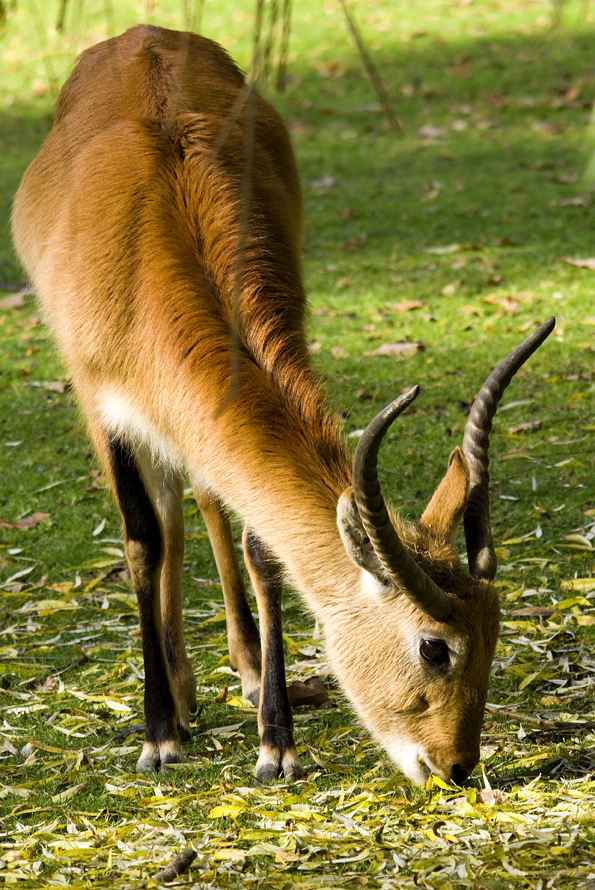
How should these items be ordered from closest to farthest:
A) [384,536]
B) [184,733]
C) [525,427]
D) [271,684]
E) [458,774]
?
1. [384,536]
2. [458,774]
3. [271,684]
4. [184,733]
5. [525,427]

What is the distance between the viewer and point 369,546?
334cm

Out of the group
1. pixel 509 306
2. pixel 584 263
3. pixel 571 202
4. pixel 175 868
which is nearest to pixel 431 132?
pixel 571 202

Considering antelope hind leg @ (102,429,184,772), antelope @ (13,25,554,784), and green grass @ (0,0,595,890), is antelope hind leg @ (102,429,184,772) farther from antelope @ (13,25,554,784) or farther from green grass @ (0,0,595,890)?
green grass @ (0,0,595,890)

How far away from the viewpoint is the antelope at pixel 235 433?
3387mm

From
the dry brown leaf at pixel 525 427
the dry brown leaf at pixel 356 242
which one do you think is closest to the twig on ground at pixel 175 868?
the dry brown leaf at pixel 525 427

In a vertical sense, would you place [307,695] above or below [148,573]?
below

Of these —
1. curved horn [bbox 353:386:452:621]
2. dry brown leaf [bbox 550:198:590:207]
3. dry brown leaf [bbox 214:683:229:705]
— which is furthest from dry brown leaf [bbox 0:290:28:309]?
curved horn [bbox 353:386:452:621]

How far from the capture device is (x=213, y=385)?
3.67 m

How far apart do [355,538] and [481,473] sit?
56 cm

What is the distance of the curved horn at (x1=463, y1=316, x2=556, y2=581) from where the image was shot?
11.1ft

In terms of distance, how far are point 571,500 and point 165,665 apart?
2.71 meters

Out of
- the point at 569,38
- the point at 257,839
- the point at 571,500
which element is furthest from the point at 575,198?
the point at 569,38

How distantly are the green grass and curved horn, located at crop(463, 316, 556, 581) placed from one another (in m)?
0.77

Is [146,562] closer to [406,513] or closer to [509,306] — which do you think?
[406,513]
